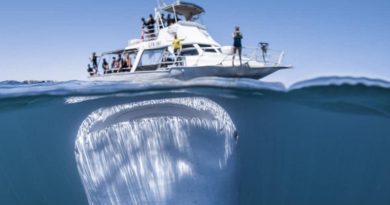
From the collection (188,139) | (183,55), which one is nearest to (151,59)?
(183,55)

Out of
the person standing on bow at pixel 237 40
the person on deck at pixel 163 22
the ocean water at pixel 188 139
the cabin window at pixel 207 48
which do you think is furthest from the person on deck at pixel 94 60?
the person standing on bow at pixel 237 40

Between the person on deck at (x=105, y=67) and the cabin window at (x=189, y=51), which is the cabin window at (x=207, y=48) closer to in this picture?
the cabin window at (x=189, y=51)

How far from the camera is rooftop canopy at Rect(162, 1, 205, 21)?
21.5 meters

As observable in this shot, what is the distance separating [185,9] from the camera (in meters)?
21.9

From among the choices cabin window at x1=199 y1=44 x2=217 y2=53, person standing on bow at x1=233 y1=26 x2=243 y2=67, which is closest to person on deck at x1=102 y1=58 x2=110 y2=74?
cabin window at x1=199 y1=44 x2=217 y2=53

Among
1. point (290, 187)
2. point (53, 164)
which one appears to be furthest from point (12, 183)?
point (290, 187)

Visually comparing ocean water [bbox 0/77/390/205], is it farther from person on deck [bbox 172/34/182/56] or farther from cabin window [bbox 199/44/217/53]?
person on deck [bbox 172/34/182/56]

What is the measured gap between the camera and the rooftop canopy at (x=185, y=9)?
845 inches

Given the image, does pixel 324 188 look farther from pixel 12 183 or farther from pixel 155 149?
pixel 155 149

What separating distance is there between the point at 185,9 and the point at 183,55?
4843mm

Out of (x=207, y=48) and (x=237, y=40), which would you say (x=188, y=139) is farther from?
(x=207, y=48)

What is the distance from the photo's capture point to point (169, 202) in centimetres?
481

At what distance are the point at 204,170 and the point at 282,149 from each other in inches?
596

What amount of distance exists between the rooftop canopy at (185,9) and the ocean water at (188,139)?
32.9ft
